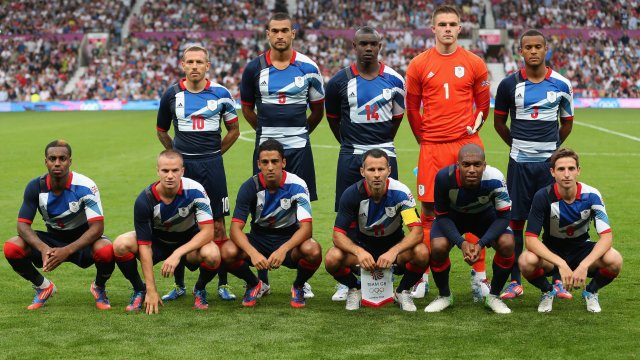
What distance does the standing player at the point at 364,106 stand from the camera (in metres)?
7.22

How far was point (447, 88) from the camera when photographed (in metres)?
7.23

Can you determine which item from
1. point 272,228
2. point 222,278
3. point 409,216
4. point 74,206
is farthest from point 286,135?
point 74,206

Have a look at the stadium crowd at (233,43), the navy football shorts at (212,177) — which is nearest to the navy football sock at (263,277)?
the navy football shorts at (212,177)

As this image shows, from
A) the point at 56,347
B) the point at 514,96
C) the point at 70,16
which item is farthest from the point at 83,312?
the point at 70,16

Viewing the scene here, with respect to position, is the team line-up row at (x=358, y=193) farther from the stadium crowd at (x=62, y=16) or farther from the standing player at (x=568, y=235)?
the stadium crowd at (x=62, y=16)

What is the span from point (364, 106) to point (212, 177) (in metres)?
1.46

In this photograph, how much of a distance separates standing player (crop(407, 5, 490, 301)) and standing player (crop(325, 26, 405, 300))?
0.71ft

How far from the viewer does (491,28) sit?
40.7 m

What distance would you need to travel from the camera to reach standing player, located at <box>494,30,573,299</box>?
23.8ft

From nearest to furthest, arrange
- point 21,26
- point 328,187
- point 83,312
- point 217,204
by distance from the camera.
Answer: point 83,312
point 217,204
point 328,187
point 21,26

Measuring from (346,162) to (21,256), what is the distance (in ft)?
8.92

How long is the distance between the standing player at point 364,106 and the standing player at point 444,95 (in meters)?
0.22

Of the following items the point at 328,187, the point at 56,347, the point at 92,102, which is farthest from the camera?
the point at 92,102

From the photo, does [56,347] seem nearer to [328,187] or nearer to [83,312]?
[83,312]
